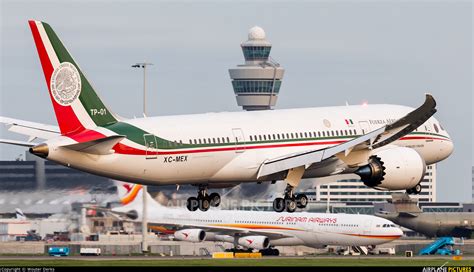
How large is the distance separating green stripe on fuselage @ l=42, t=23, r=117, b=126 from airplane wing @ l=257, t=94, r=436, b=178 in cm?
917

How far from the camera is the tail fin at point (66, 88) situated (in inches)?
2702

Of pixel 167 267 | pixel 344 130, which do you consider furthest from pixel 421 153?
pixel 167 267

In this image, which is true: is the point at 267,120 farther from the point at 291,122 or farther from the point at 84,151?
the point at 84,151

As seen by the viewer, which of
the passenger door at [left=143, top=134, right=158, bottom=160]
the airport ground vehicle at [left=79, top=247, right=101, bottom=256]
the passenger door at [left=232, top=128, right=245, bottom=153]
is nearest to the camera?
the passenger door at [left=143, top=134, right=158, bottom=160]

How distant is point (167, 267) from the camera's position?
86500 millimetres

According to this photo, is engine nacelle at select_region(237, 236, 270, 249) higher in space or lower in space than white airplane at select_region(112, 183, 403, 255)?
lower

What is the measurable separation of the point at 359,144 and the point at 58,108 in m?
16.0

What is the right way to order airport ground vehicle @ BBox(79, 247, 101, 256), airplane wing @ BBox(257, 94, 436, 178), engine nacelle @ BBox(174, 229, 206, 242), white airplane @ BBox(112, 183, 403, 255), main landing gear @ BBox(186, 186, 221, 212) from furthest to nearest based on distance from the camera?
engine nacelle @ BBox(174, 229, 206, 242) → white airplane @ BBox(112, 183, 403, 255) → airport ground vehicle @ BBox(79, 247, 101, 256) → main landing gear @ BBox(186, 186, 221, 212) → airplane wing @ BBox(257, 94, 436, 178)

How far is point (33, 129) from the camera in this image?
77062 millimetres

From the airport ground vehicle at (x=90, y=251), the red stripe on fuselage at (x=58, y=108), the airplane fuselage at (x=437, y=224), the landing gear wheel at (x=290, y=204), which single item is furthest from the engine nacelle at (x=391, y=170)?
the airplane fuselage at (x=437, y=224)

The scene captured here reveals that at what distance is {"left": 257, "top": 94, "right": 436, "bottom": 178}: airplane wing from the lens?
7138cm

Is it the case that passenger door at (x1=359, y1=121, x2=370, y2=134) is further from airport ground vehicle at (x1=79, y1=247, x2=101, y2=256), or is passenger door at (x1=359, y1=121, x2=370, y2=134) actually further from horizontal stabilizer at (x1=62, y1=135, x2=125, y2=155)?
airport ground vehicle at (x1=79, y1=247, x2=101, y2=256)

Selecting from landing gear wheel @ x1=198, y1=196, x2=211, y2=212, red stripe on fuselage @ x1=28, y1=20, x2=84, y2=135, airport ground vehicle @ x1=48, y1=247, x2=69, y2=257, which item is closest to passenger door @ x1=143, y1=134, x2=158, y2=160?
red stripe on fuselage @ x1=28, y1=20, x2=84, y2=135

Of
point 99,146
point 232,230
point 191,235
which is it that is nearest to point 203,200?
point 99,146
